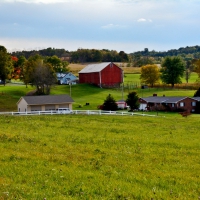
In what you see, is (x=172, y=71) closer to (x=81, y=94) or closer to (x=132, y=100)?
(x=81, y=94)

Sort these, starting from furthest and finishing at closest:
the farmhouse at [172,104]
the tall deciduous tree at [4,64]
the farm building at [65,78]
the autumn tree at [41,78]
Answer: the farm building at [65,78]
the tall deciduous tree at [4,64]
the autumn tree at [41,78]
the farmhouse at [172,104]

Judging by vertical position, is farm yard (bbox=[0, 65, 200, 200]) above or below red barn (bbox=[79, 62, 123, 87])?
below

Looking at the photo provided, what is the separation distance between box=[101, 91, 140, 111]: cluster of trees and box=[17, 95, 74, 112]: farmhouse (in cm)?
882

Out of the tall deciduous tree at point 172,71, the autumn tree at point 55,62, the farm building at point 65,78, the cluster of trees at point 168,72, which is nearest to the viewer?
the cluster of trees at point 168,72

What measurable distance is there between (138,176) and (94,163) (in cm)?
261

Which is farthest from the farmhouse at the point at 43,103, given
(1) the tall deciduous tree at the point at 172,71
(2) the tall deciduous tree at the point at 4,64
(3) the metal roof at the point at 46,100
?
(1) the tall deciduous tree at the point at 172,71

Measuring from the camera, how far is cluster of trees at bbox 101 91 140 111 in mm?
63625

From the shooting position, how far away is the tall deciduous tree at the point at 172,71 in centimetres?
10556

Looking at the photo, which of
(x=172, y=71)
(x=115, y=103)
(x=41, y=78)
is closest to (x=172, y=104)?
(x=115, y=103)

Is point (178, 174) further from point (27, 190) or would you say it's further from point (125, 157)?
point (27, 190)

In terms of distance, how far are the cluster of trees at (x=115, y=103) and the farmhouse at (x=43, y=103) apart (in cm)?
882

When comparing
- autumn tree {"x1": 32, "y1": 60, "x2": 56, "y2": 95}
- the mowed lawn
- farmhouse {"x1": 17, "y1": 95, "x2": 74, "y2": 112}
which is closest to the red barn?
autumn tree {"x1": 32, "y1": 60, "x2": 56, "y2": 95}

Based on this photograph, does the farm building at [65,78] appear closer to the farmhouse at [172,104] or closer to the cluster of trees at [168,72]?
the cluster of trees at [168,72]

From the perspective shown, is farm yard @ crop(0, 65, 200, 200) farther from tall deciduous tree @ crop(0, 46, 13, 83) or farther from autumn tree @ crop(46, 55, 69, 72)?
autumn tree @ crop(46, 55, 69, 72)
